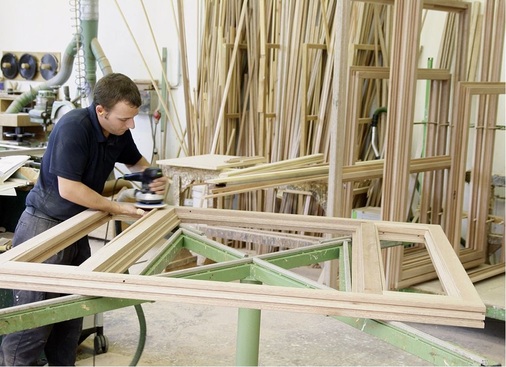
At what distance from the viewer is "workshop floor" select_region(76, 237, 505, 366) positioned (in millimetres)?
3736

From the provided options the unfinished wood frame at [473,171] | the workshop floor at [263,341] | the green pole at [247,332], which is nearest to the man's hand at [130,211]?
the green pole at [247,332]

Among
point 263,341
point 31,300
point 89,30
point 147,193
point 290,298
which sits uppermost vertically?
point 89,30

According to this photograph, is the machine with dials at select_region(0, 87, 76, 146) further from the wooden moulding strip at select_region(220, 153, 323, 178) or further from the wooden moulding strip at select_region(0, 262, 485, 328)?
the wooden moulding strip at select_region(0, 262, 485, 328)

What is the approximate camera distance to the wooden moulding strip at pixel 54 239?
2.11 metres

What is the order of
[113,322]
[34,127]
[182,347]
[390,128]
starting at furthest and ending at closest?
[34,127]
[113,322]
[182,347]
[390,128]

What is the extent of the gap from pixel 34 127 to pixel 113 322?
82.5 inches

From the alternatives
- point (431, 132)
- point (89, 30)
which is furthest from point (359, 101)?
point (89, 30)

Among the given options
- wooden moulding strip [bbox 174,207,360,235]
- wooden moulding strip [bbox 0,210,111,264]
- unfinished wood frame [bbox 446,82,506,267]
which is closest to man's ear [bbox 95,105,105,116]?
wooden moulding strip [bbox 0,210,111,264]

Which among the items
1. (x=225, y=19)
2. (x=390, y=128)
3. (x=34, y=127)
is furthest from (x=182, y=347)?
(x=225, y=19)

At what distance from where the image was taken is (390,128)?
3.65 metres

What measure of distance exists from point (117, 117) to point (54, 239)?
0.65 meters

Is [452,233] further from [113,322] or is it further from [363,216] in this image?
[113,322]

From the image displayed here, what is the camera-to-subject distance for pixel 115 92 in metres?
2.70

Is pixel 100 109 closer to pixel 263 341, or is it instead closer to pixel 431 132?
pixel 263 341
